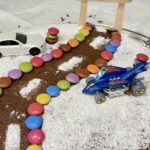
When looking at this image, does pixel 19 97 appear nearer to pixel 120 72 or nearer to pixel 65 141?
pixel 65 141

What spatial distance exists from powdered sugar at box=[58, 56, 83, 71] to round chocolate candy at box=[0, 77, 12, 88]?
0.40m

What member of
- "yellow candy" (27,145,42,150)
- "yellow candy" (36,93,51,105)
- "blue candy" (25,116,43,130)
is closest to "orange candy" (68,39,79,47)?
"yellow candy" (36,93,51,105)

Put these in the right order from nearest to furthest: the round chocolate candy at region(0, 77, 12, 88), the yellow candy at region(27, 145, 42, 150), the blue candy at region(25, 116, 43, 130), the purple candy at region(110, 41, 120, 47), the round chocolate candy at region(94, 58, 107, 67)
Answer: the yellow candy at region(27, 145, 42, 150), the blue candy at region(25, 116, 43, 130), the round chocolate candy at region(0, 77, 12, 88), the round chocolate candy at region(94, 58, 107, 67), the purple candy at region(110, 41, 120, 47)

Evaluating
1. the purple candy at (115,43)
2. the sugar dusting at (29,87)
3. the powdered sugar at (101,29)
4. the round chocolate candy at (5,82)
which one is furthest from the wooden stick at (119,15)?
the round chocolate candy at (5,82)

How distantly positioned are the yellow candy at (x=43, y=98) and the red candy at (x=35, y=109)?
0.04m

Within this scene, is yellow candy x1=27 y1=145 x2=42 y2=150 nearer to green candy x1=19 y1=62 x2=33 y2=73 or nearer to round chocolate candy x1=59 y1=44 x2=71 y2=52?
green candy x1=19 y1=62 x2=33 y2=73

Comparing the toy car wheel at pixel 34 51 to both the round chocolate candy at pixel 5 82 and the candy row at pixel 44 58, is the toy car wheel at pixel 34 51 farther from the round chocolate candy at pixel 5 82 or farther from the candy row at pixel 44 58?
the round chocolate candy at pixel 5 82

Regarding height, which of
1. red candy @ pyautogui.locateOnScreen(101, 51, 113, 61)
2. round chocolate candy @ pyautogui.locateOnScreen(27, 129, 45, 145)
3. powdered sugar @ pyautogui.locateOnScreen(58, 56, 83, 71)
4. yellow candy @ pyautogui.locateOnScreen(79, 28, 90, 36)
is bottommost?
round chocolate candy @ pyautogui.locateOnScreen(27, 129, 45, 145)

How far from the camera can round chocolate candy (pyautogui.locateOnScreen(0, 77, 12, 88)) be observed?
2715 mm

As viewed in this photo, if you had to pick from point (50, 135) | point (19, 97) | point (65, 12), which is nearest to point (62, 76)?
point (19, 97)

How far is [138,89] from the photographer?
2.68 m

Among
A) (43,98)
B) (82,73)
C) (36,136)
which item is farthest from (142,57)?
(36,136)

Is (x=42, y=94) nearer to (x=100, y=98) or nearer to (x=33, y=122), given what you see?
(x=33, y=122)

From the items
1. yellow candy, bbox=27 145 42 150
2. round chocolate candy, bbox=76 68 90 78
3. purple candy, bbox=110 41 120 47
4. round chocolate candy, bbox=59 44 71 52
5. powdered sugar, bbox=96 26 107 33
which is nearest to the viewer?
yellow candy, bbox=27 145 42 150
